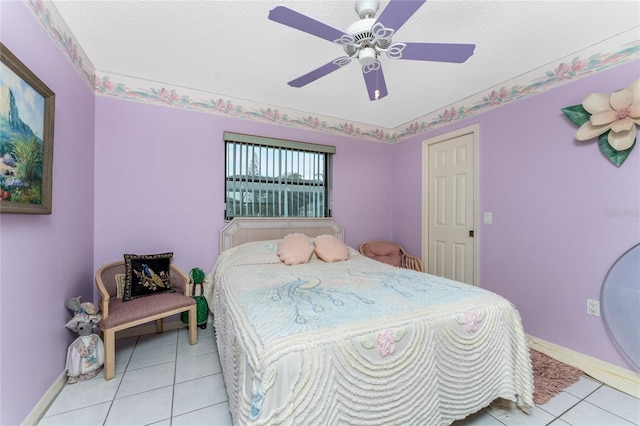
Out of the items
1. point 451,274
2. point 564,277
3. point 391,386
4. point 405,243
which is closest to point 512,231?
point 564,277

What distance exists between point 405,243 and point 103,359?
3546 mm

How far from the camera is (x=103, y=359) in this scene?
200 cm

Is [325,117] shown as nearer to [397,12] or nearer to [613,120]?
[397,12]

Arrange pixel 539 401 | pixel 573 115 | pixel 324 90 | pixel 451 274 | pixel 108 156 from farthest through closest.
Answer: pixel 451 274
pixel 324 90
pixel 108 156
pixel 573 115
pixel 539 401

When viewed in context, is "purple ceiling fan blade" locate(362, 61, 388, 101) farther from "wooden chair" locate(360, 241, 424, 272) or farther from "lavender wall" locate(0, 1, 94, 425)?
"wooden chair" locate(360, 241, 424, 272)

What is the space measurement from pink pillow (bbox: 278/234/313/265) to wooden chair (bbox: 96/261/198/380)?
0.93 metres

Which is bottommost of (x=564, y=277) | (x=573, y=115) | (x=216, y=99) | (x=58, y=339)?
(x=58, y=339)

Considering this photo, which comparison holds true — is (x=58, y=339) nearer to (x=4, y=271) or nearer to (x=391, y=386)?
(x=4, y=271)

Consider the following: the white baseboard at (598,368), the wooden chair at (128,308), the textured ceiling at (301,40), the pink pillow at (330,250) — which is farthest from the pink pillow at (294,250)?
the white baseboard at (598,368)

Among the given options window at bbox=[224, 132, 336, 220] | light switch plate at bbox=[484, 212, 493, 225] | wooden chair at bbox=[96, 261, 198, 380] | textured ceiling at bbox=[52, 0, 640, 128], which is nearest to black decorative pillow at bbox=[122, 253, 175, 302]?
wooden chair at bbox=[96, 261, 198, 380]

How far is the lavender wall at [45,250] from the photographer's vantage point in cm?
133

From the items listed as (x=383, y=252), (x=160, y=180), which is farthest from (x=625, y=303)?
(x=160, y=180)

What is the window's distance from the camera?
3.12 m

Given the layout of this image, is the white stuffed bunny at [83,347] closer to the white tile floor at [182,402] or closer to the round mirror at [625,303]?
the white tile floor at [182,402]
